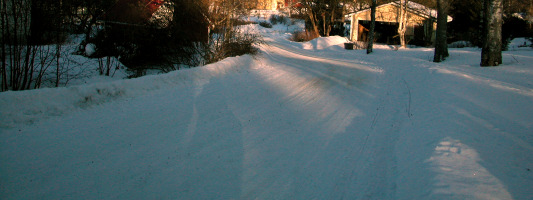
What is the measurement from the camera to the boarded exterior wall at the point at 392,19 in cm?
3844

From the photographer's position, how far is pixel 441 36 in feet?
59.8

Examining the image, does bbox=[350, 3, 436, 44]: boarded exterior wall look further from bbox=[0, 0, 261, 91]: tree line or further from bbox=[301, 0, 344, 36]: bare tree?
bbox=[0, 0, 261, 91]: tree line

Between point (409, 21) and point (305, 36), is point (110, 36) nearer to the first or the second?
point (305, 36)

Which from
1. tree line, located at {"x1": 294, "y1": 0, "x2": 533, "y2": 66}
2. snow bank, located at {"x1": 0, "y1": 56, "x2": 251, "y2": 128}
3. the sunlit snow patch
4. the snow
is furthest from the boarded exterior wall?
the sunlit snow patch

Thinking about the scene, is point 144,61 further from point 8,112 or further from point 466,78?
point 466,78

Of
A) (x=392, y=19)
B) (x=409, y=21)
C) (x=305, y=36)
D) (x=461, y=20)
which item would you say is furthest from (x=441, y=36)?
(x=461, y=20)

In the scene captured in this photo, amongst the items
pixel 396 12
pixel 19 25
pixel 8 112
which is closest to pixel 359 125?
pixel 8 112

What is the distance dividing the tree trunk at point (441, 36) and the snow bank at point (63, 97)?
1403 centimetres

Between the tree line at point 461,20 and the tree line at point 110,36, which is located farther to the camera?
the tree line at point 461,20

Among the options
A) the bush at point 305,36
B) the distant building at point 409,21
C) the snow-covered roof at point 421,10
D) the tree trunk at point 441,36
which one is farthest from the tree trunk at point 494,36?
the bush at point 305,36

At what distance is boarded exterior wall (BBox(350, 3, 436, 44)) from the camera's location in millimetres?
38438

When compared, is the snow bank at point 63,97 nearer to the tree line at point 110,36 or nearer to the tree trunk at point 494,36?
the tree line at point 110,36

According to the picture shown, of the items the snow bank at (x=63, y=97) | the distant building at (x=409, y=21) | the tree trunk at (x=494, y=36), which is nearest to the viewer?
the snow bank at (x=63, y=97)

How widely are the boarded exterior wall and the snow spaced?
104 feet
